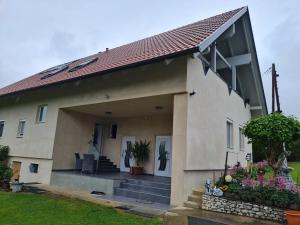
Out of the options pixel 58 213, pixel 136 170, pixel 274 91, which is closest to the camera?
pixel 58 213

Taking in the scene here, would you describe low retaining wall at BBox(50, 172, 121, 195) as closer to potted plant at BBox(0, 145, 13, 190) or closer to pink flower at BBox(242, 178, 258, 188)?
potted plant at BBox(0, 145, 13, 190)

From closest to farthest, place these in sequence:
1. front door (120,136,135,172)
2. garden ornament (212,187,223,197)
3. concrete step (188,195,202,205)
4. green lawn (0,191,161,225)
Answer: green lawn (0,191,161,225), garden ornament (212,187,223,197), concrete step (188,195,202,205), front door (120,136,135,172)

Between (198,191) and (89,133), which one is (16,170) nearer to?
(89,133)

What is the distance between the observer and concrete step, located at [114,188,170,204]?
807cm

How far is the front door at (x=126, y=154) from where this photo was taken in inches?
538

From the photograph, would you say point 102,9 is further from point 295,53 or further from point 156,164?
point 295,53

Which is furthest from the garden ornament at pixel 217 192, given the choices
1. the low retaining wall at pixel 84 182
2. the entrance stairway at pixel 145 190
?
the low retaining wall at pixel 84 182

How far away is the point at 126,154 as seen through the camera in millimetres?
13930

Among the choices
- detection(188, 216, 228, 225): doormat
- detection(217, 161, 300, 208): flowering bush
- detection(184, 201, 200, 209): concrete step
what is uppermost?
detection(217, 161, 300, 208): flowering bush

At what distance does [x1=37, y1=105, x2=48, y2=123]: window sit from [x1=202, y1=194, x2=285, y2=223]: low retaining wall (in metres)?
9.41

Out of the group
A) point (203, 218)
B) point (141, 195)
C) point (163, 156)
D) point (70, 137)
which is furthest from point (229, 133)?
point (70, 137)

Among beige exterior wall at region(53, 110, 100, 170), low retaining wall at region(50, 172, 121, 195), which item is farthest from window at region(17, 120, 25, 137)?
low retaining wall at region(50, 172, 121, 195)

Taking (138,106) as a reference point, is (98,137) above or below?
below

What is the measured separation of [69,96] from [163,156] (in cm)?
544
